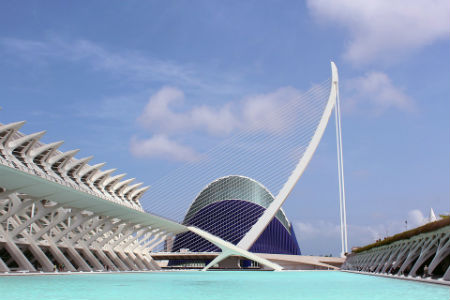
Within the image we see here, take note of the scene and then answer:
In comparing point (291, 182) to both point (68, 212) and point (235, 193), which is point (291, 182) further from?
point (235, 193)

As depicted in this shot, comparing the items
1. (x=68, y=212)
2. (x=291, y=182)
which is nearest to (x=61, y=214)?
(x=68, y=212)

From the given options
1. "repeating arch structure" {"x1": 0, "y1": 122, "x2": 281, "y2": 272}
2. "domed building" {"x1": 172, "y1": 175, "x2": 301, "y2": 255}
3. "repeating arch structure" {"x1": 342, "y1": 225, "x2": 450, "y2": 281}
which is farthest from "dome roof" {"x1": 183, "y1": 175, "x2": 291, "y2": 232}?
"repeating arch structure" {"x1": 342, "y1": 225, "x2": 450, "y2": 281}

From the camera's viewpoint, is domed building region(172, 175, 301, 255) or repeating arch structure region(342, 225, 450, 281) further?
domed building region(172, 175, 301, 255)

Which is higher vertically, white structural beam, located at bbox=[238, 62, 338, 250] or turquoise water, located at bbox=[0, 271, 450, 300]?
white structural beam, located at bbox=[238, 62, 338, 250]

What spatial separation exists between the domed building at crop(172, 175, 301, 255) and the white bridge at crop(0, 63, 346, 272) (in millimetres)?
19235

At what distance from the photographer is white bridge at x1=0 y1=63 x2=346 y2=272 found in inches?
1039

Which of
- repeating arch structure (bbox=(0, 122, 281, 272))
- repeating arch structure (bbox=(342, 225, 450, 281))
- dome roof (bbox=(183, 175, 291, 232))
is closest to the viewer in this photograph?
repeating arch structure (bbox=(342, 225, 450, 281))

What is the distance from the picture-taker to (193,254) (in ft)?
197

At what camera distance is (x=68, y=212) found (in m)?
31.1

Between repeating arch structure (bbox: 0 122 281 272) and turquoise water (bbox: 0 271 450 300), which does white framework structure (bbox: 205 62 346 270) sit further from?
turquoise water (bbox: 0 271 450 300)

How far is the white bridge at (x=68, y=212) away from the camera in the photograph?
26.4 m

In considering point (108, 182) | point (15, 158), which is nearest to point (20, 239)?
point (15, 158)

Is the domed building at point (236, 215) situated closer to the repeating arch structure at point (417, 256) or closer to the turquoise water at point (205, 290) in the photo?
the repeating arch structure at point (417, 256)

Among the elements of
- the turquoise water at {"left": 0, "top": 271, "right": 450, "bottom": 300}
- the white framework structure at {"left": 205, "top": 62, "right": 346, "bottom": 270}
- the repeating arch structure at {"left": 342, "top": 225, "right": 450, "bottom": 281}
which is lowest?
the turquoise water at {"left": 0, "top": 271, "right": 450, "bottom": 300}
